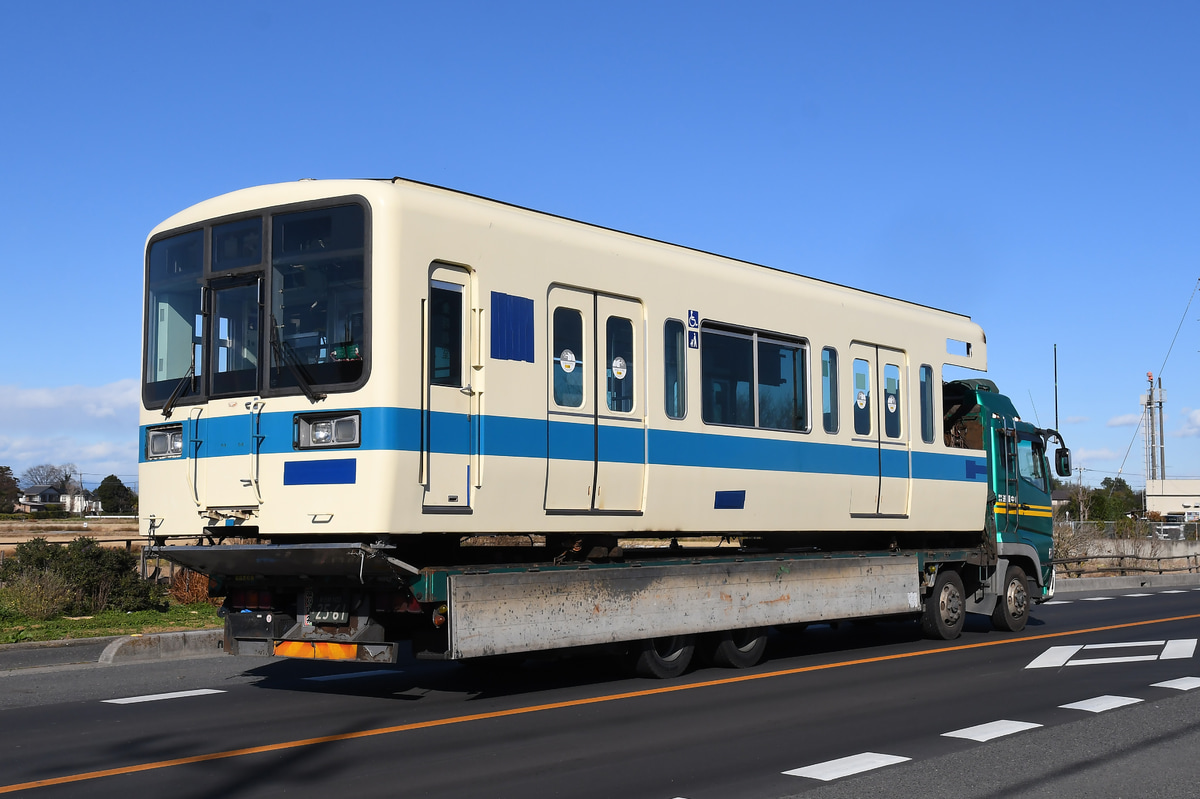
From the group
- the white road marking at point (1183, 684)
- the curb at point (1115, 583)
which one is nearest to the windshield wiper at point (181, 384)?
the white road marking at point (1183, 684)

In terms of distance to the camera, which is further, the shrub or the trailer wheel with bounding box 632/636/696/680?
the shrub

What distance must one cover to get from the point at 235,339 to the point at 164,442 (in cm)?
112

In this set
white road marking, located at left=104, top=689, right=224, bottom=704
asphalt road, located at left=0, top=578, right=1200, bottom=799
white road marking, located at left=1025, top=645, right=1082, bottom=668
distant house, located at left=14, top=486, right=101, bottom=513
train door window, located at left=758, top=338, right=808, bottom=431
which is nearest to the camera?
asphalt road, located at left=0, top=578, right=1200, bottom=799

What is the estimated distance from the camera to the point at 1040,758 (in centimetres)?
758

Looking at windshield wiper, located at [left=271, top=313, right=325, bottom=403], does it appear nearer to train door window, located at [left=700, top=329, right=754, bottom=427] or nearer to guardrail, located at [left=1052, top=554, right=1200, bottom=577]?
train door window, located at [left=700, top=329, right=754, bottom=427]

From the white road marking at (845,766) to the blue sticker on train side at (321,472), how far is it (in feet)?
12.0

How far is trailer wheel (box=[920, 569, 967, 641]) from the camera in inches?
607

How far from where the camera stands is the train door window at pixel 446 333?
9.11 meters

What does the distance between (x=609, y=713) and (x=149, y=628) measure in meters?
8.15

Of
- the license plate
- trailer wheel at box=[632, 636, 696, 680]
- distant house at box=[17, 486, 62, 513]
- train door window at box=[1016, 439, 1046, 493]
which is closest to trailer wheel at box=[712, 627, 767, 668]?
trailer wheel at box=[632, 636, 696, 680]

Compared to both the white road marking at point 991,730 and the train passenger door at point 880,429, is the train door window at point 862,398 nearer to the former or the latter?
the train passenger door at point 880,429

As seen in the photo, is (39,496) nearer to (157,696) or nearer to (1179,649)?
(157,696)

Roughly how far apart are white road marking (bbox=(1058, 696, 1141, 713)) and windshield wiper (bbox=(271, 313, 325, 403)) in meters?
6.45

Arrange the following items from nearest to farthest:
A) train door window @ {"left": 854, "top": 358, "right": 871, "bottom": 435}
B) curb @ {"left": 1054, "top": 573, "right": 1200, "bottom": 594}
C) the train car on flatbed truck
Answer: the train car on flatbed truck
train door window @ {"left": 854, "top": 358, "right": 871, "bottom": 435}
curb @ {"left": 1054, "top": 573, "right": 1200, "bottom": 594}
